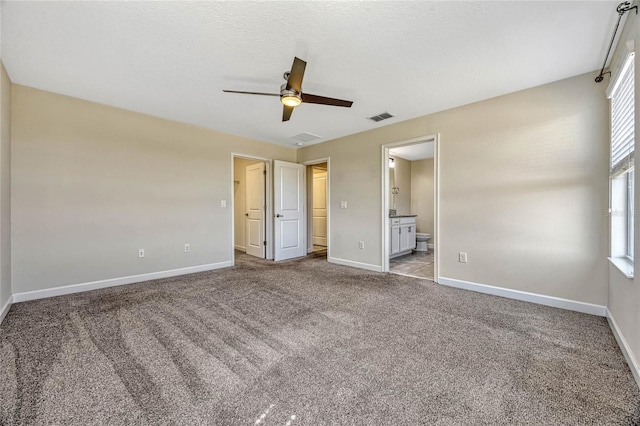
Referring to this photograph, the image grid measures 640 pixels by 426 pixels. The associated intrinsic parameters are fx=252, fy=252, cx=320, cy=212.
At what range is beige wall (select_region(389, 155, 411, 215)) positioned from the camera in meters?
6.61

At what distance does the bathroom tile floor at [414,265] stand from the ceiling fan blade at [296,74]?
3223mm

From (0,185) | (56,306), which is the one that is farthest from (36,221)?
(56,306)

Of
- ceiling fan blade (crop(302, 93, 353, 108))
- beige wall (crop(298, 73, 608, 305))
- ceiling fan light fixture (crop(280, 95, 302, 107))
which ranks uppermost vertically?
ceiling fan blade (crop(302, 93, 353, 108))

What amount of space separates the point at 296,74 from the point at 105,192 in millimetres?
3094

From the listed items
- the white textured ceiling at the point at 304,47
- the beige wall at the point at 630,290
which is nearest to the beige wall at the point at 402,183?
the white textured ceiling at the point at 304,47

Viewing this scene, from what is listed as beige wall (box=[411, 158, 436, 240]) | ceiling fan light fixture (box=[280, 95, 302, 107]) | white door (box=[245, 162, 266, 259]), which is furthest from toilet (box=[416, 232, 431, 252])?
ceiling fan light fixture (box=[280, 95, 302, 107])

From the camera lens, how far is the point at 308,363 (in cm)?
172

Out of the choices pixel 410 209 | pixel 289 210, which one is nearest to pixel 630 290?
pixel 289 210

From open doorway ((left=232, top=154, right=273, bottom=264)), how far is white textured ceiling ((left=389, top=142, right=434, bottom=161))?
296cm

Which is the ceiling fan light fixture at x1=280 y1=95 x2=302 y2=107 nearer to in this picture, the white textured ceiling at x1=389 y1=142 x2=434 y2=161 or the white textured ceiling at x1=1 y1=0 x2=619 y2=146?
the white textured ceiling at x1=1 y1=0 x2=619 y2=146

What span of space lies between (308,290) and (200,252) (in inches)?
84.8

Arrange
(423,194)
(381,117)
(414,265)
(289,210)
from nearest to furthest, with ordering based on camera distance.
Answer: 1. (381,117)
2. (414,265)
3. (289,210)
4. (423,194)

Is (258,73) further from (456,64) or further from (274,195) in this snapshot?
(274,195)

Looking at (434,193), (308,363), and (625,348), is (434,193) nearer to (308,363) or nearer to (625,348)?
(625,348)
